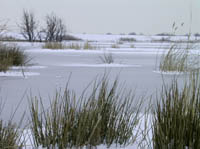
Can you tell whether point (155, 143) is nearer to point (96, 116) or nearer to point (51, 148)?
point (96, 116)

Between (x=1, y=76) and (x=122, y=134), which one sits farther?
(x=1, y=76)

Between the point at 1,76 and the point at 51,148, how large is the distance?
108 inches

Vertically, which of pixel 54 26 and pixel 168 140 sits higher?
pixel 54 26

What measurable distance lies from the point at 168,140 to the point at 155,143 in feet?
0.23

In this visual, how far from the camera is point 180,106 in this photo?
1209mm

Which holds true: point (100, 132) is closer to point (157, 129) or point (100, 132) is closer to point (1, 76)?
point (157, 129)

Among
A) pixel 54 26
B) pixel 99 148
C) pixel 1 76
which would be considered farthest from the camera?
pixel 54 26

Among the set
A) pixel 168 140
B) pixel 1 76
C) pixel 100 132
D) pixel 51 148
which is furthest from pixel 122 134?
pixel 1 76

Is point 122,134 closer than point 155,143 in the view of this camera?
No

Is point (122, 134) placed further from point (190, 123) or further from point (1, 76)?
point (1, 76)

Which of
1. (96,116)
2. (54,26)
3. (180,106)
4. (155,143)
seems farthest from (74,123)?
(54,26)

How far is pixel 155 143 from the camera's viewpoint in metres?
1.19

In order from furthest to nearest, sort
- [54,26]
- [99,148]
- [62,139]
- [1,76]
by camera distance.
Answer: [54,26]
[1,76]
[99,148]
[62,139]

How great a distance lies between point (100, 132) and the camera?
1301 mm
